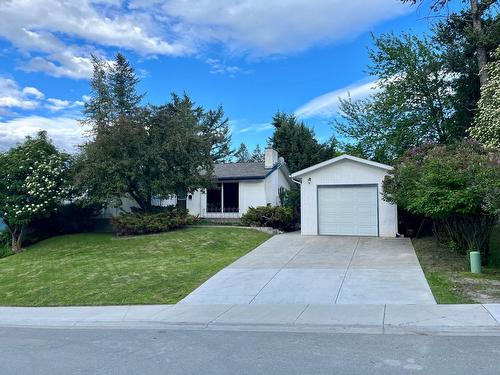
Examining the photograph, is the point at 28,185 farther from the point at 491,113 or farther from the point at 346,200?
the point at 491,113

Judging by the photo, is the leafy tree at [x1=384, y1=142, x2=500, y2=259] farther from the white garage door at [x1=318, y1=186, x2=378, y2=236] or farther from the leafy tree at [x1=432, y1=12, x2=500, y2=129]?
the leafy tree at [x1=432, y1=12, x2=500, y2=129]

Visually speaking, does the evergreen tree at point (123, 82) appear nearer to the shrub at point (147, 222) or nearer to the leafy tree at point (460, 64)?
the shrub at point (147, 222)

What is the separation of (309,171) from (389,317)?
12.7 meters

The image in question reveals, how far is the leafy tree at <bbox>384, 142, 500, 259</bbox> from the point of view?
10.3 m

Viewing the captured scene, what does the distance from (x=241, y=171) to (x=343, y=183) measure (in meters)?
8.50

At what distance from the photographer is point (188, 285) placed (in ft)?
36.6

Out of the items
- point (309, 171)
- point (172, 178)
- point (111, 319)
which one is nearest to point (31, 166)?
point (172, 178)

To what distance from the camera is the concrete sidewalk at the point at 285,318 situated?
7048mm

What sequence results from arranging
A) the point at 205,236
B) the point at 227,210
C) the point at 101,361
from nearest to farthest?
the point at 101,361 < the point at 205,236 < the point at 227,210

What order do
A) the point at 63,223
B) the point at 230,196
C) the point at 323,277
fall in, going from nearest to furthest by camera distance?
the point at 323,277 < the point at 63,223 < the point at 230,196

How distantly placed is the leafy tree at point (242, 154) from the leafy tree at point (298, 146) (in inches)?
658

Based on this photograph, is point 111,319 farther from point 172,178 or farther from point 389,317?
point 172,178

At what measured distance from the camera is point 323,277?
1127cm

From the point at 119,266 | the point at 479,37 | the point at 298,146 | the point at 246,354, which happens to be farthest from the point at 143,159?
the point at 298,146
